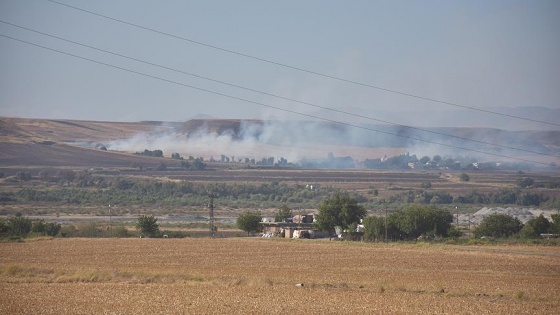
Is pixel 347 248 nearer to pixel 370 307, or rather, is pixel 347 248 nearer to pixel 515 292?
pixel 515 292

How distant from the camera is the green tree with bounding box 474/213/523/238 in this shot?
276 feet

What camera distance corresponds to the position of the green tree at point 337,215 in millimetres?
89438

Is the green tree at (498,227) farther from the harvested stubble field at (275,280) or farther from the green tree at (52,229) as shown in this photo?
the green tree at (52,229)

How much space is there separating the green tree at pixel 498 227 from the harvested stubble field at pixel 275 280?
20243 millimetres

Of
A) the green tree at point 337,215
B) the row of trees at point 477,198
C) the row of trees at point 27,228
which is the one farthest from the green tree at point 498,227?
the row of trees at point 477,198

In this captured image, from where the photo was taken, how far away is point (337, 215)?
294 feet

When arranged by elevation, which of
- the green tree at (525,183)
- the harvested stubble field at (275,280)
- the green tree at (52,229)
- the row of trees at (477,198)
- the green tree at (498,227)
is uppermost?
the green tree at (525,183)

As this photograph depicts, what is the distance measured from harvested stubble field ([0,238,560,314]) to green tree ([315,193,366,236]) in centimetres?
2561

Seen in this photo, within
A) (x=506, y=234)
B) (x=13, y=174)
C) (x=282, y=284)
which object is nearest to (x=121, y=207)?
(x=13, y=174)

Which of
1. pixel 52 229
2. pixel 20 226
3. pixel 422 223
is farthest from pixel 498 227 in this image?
pixel 20 226

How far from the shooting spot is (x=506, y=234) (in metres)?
84.1

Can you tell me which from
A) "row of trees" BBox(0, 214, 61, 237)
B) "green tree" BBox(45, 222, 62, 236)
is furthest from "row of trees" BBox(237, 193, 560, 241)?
"row of trees" BBox(0, 214, 61, 237)

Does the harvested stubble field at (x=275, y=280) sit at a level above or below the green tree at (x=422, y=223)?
below

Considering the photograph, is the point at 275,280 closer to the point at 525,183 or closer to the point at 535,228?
the point at 535,228
